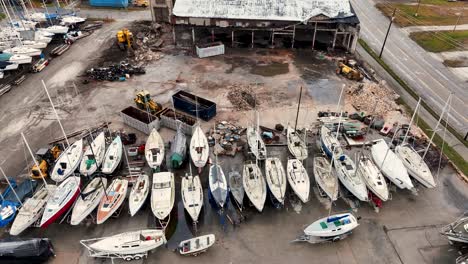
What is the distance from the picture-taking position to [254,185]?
25.5 metres

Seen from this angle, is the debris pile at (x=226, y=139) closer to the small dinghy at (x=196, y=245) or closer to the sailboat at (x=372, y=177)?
the small dinghy at (x=196, y=245)

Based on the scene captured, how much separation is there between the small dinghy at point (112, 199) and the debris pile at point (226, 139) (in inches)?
329

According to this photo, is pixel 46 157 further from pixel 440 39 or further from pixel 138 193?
pixel 440 39

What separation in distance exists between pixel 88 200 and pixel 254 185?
12742 mm

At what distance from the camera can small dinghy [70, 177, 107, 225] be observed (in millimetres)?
23172

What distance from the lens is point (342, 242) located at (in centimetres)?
2306

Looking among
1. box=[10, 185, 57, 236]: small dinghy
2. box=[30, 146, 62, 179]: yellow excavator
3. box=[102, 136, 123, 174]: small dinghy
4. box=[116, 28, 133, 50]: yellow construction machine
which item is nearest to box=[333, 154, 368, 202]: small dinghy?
box=[102, 136, 123, 174]: small dinghy

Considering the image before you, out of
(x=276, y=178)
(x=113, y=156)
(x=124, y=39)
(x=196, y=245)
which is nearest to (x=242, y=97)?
(x=276, y=178)

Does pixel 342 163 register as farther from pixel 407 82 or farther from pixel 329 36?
pixel 329 36

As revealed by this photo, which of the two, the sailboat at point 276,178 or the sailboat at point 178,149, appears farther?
the sailboat at point 178,149

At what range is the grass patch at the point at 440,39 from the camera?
48969 mm

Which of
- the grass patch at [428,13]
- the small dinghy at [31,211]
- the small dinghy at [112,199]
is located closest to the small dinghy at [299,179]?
the small dinghy at [112,199]

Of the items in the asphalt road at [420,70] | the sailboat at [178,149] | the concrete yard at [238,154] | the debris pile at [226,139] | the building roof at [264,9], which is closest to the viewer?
the concrete yard at [238,154]

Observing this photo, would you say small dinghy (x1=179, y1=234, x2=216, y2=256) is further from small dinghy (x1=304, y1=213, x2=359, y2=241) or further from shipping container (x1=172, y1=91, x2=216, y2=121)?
shipping container (x1=172, y1=91, x2=216, y2=121)
